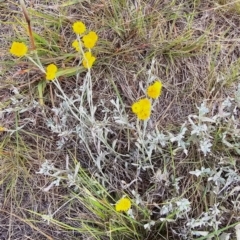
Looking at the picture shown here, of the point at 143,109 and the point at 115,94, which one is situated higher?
the point at 143,109

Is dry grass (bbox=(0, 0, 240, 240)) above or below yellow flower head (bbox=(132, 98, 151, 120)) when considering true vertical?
below

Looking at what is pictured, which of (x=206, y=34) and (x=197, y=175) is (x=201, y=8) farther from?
(x=197, y=175)

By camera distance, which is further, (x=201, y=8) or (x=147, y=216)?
(x=201, y=8)

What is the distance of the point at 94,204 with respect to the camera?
120 cm

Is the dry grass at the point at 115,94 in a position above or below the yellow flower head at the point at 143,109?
below

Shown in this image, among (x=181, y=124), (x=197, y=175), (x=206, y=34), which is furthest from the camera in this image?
(x=206, y=34)

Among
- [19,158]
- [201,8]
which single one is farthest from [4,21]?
[201,8]

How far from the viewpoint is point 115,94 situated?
1.38m

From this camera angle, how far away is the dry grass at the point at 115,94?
1263mm

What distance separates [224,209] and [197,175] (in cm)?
12

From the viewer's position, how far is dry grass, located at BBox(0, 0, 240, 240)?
4.14 feet

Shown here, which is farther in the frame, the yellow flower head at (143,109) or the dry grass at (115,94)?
the dry grass at (115,94)

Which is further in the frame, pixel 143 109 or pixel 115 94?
pixel 115 94

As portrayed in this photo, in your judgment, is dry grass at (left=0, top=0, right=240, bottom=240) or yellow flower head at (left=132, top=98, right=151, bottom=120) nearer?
yellow flower head at (left=132, top=98, right=151, bottom=120)
